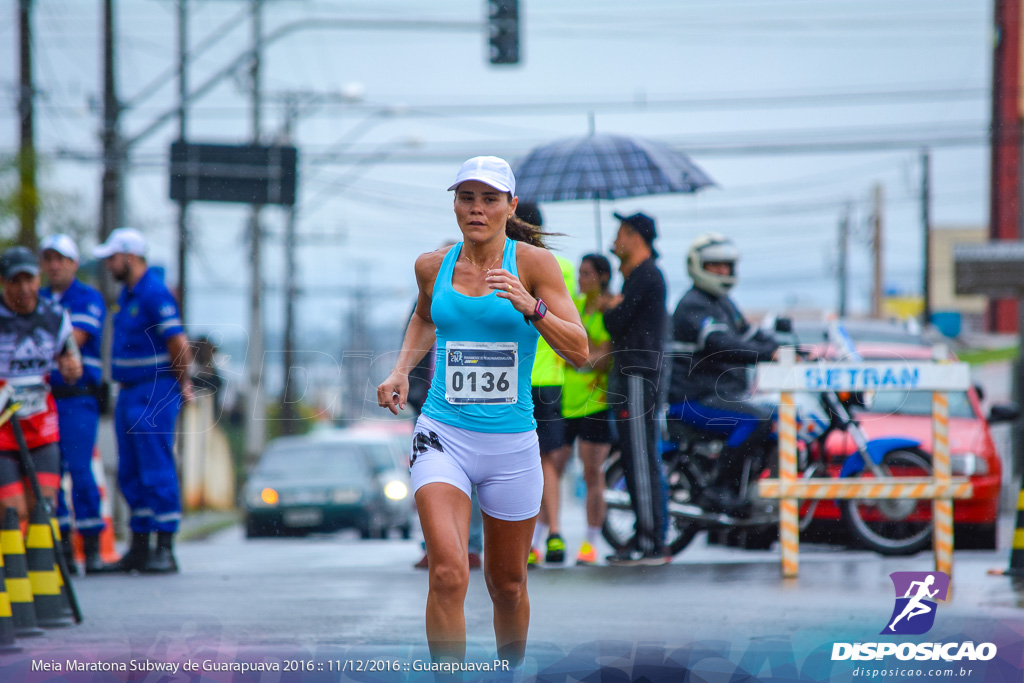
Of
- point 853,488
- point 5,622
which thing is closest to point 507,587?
point 5,622

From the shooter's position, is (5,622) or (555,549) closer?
(5,622)

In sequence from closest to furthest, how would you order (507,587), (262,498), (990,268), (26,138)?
(507,587) → (262,498) → (990,268) → (26,138)

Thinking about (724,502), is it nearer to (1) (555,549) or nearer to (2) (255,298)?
(1) (555,549)

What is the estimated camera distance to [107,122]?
16734 mm

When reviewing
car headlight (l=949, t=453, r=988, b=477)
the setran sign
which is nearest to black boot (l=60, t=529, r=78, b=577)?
the setran sign

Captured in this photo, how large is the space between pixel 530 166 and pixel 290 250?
25.6 m

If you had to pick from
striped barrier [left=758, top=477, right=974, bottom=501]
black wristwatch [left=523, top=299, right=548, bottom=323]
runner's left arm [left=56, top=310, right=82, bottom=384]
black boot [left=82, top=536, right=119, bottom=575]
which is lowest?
black boot [left=82, top=536, right=119, bottom=575]

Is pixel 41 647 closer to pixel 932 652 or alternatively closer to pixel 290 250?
pixel 932 652

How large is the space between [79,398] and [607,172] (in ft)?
11.3

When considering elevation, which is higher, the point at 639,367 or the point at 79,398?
the point at 639,367

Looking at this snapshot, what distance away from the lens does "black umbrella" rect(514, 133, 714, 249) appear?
773 cm

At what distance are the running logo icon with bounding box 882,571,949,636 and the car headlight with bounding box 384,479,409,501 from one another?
36.5ft

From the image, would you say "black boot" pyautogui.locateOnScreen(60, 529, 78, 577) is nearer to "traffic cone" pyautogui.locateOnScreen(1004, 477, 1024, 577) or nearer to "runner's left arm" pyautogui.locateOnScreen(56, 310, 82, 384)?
"runner's left arm" pyautogui.locateOnScreen(56, 310, 82, 384)

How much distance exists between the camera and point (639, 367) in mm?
7316
